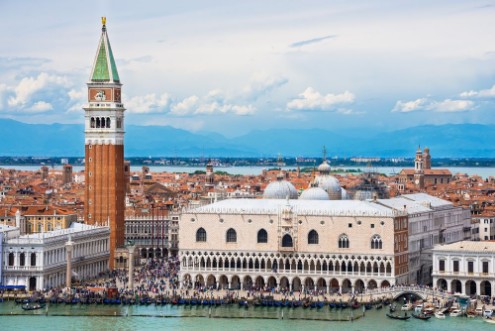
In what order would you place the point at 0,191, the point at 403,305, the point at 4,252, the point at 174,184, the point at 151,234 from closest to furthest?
the point at 403,305, the point at 4,252, the point at 151,234, the point at 0,191, the point at 174,184

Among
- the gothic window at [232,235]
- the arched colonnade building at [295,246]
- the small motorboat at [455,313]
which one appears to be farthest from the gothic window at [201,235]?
the small motorboat at [455,313]

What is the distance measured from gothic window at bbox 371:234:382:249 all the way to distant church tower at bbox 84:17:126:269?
14.5m

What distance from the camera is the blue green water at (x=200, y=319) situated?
49.4 meters

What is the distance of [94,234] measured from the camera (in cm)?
6319

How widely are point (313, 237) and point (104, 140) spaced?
522 inches

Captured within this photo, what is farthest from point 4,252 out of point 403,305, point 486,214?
point 486,214

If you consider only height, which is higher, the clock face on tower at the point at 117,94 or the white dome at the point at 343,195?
the clock face on tower at the point at 117,94

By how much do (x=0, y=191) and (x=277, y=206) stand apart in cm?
5931

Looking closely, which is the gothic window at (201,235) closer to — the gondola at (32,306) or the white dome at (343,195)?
the gondola at (32,306)

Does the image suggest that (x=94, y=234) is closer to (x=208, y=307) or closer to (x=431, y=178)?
(x=208, y=307)

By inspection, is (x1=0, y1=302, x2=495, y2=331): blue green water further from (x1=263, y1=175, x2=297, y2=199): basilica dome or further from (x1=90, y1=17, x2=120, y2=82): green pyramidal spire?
(x1=90, y1=17, x2=120, y2=82): green pyramidal spire

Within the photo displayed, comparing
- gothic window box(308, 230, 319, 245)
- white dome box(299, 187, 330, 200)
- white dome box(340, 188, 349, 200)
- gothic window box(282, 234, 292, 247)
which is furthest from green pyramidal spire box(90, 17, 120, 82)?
gothic window box(308, 230, 319, 245)

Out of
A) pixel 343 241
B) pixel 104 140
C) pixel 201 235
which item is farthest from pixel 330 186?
pixel 104 140

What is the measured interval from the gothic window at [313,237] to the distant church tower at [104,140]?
39.9ft
